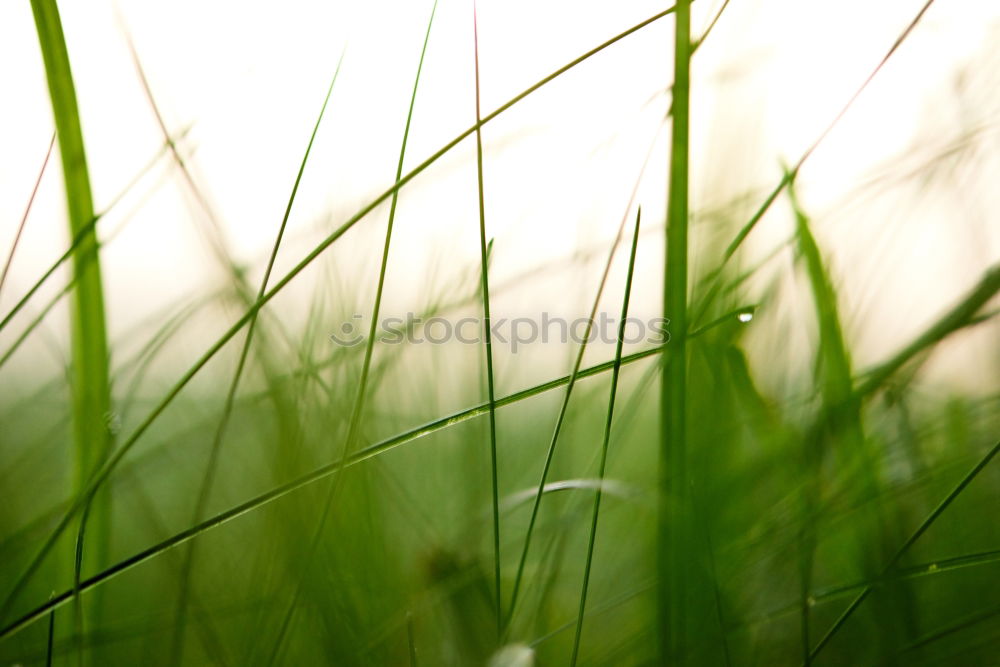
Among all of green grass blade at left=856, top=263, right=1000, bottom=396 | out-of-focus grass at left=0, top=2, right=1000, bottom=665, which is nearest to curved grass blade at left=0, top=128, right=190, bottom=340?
out-of-focus grass at left=0, top=2, right=1000, bottom=665

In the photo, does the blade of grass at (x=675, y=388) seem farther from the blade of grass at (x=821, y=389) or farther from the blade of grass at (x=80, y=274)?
the blade of grass at (x=80, y=274)

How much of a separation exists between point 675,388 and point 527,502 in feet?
0.37

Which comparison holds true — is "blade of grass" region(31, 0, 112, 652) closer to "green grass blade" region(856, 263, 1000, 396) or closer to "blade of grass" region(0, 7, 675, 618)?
"blade of grass" region(0, 7, 675, 618)

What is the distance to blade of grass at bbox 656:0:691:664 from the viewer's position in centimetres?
28

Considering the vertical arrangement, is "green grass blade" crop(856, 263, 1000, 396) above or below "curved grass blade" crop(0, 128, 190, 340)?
below

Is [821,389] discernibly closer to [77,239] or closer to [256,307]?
[256,307]

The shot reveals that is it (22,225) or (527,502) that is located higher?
(22,225)

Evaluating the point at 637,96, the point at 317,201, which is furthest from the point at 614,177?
the point at 317,201

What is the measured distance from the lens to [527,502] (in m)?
0.35

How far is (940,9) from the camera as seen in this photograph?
378 mm

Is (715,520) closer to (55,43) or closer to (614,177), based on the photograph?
(614,177)

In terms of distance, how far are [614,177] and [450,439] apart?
0.18 m

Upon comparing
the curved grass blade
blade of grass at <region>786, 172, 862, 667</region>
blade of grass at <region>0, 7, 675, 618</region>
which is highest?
the curved grass blade

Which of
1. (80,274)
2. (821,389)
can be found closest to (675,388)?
(821,389)
